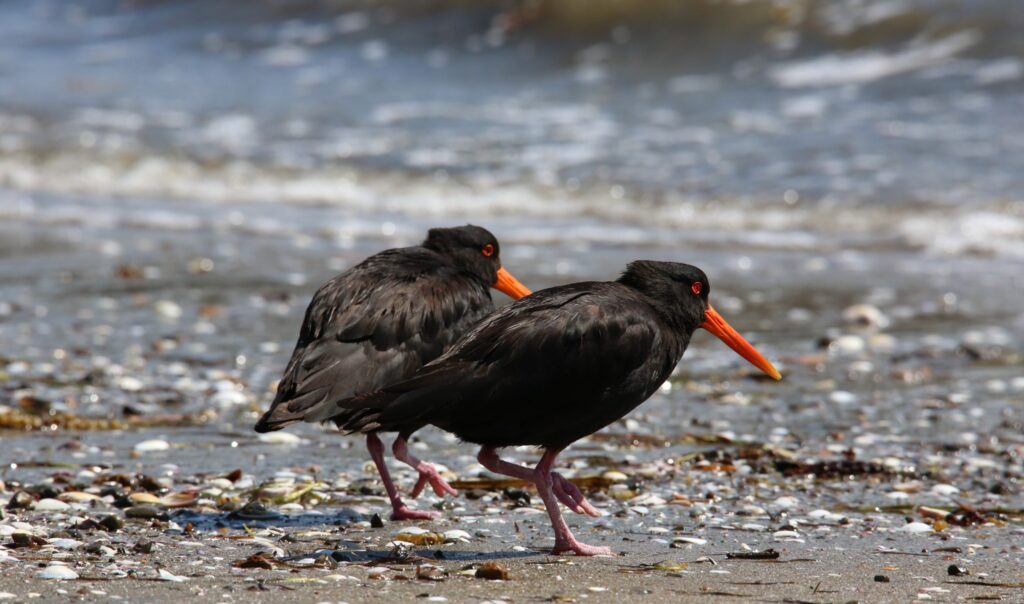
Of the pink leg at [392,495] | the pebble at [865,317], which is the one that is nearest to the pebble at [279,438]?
the pink leg at [392,495]

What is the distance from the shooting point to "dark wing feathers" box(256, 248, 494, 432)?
4406 millimetres

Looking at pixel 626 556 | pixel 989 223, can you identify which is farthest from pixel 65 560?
pixel 989 223

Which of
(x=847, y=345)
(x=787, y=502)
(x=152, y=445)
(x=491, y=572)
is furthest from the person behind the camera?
(x=847, y=345)

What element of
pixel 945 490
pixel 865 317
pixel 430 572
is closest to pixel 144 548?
pixel 430 572

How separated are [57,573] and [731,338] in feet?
8.53

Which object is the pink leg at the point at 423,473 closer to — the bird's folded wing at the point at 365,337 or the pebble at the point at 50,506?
the bird's folded wing at the point at 365,337

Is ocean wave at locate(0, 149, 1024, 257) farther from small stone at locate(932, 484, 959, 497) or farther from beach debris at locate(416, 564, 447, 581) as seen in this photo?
beach debris at locate(416, 564, 447, 581)

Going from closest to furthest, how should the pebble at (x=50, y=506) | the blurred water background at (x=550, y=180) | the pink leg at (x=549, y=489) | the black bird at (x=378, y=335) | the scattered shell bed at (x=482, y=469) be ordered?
the scattered shell bed at (x=482, y=469) → the pink leg at (x=549, y=489) → the black bird at (x=378, y=335) → the pebble at (x=50, y=506) → the blurred water background at (x=550, y=180)

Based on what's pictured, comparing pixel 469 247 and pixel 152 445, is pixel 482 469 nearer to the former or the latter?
pixel 469 247

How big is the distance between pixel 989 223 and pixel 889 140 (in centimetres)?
288

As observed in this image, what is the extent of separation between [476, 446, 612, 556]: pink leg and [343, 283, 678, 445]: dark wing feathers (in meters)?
0.10

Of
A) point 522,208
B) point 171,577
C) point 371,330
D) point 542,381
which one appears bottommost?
point 171,577

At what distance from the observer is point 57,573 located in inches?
142

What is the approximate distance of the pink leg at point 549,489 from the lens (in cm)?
421
